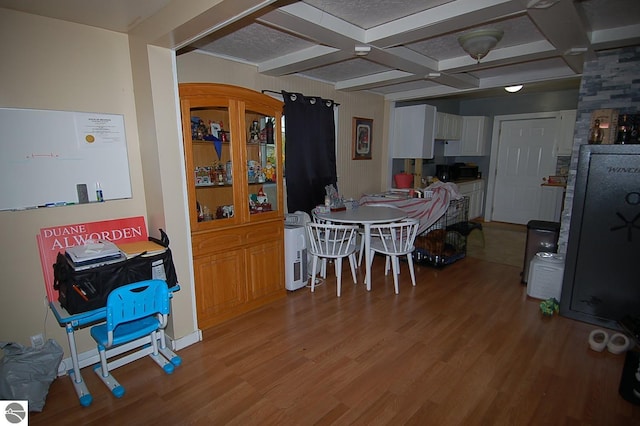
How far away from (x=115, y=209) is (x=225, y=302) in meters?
1.14

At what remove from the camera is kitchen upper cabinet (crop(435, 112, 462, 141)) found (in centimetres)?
562

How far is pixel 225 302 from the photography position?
287cm

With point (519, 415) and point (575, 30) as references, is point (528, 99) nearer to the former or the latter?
point (575, 30)

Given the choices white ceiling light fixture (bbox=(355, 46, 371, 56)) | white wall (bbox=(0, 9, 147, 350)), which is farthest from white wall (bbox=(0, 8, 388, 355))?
white ceiling light fixture (bbox=(355, 46, 371, 56))

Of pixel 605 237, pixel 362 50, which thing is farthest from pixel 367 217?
pixel 605 237

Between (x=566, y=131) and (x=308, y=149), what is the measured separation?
454 centimetres

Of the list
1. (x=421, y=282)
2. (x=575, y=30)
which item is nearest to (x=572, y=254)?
(x=421, y=282)

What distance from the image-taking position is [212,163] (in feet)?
9.22

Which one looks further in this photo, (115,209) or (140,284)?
(115,209)

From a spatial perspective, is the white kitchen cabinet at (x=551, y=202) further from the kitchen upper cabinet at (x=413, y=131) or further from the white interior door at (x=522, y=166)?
the kitchen upper cabinet at (x=413, y=131)

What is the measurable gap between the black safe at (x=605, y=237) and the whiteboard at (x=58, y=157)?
356 cm

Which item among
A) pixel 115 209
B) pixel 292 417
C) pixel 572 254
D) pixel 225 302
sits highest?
pixel 115 209

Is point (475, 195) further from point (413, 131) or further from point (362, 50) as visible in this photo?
point (362, 50)

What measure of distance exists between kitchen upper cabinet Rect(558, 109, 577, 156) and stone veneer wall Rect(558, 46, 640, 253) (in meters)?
2.72
